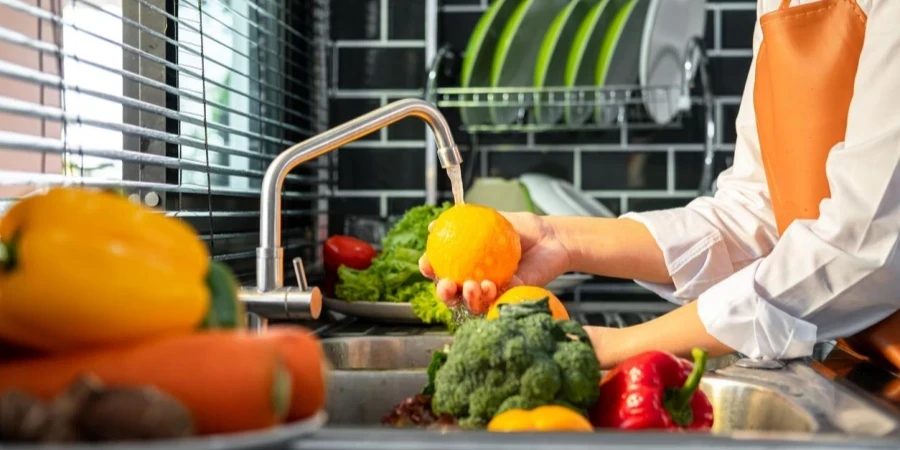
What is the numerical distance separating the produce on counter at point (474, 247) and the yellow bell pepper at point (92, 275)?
2.22 feet

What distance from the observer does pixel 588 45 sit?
229cm

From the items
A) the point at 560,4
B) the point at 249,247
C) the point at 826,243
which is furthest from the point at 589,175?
the point at 826,243

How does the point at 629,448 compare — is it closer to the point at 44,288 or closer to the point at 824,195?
the point at 44,288

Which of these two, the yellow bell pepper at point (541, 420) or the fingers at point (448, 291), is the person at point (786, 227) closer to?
the fingers at point (448, 291)

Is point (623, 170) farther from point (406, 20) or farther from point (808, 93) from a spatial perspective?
point (808, 93)

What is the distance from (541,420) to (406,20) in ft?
6.13

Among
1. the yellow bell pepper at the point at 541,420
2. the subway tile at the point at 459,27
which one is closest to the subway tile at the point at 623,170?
the subway tile at the point at 459,27

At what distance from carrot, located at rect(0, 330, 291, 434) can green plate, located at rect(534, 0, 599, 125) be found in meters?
1.81

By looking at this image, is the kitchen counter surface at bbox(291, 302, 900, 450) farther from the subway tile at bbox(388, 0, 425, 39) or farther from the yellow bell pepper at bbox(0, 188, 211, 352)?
the subway tile at bbox(388, 0, 425, 39)

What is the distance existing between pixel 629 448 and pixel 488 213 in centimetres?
67

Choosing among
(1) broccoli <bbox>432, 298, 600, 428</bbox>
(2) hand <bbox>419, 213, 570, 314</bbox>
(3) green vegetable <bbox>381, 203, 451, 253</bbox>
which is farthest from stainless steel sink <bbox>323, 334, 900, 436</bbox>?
(3) green vegetable <bbox>381, 203, 451, 253</bbox>

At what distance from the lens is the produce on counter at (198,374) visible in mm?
512

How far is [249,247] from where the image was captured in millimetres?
1963

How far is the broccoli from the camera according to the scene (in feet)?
2.64
